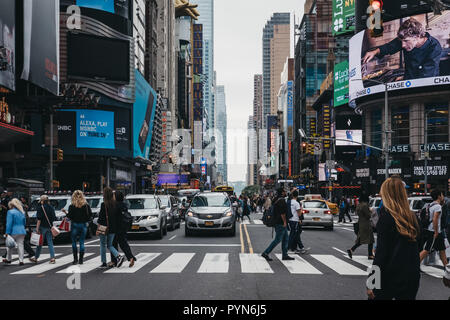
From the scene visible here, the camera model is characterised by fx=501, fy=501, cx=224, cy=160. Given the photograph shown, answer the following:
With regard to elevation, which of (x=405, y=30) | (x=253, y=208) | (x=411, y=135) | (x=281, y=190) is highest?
(x=405, y=30)

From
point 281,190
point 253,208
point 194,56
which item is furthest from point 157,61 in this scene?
point 194,56

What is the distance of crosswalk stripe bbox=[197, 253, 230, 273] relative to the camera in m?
11.3

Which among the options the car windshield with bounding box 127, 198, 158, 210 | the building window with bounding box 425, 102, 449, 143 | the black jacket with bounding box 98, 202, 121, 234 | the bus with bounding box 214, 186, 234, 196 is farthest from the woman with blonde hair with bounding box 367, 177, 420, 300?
the building window with bounding box 425, 102, 449, 143

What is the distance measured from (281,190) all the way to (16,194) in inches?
668

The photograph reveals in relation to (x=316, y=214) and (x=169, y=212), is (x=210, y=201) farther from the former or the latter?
(x=316, y=214)

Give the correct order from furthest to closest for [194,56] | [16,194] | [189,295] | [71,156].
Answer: [194,56] → [71,156] → [16,194] → [189,295]

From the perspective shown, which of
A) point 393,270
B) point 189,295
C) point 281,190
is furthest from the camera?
point 281,190

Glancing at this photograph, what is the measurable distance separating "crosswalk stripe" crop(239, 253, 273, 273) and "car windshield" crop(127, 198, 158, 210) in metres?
7.15

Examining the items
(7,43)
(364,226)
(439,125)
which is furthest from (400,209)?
A: (439,125)

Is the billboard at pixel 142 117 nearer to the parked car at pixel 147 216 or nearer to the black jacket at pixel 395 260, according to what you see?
the parked car at pixel 147 216

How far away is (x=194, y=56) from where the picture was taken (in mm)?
189375

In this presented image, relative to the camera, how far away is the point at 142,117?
200ft

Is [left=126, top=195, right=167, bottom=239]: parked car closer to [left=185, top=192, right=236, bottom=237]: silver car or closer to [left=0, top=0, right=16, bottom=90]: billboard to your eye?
[left=185, top=192, right=236, bottom=237]: silver car

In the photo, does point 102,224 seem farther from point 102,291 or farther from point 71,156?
point 71,156
